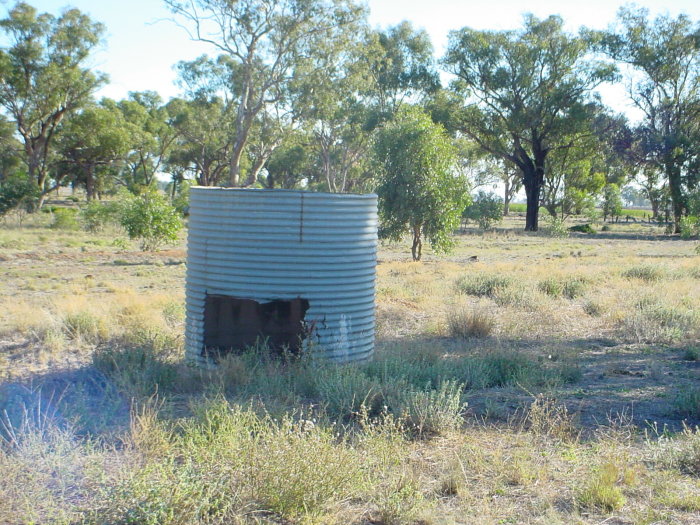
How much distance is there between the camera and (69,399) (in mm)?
5570

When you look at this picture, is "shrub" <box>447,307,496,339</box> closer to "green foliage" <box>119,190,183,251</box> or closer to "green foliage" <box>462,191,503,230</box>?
"green foliage" <box>119,190,183,251</box>

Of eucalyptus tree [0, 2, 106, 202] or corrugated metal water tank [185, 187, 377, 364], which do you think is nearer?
corrugated metal water tank [185, 187, 377, 364]

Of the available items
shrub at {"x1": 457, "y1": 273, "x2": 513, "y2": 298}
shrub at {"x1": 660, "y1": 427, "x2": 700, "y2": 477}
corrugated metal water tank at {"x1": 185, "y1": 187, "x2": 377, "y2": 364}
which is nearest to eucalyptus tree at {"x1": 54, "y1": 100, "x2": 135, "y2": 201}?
shrub at {"x1": 457, "y1": 273, "x2": 513, "y2": 298}

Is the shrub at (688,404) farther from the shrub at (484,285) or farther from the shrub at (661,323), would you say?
the shrub at (484,285)

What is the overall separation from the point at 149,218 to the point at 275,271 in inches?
651

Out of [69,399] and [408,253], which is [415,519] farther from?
[408,253]

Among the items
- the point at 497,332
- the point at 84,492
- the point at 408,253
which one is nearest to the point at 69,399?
the point at 84,492

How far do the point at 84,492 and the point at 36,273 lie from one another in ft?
45.9

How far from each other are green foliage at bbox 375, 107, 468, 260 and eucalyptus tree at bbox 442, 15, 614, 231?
70.5ft

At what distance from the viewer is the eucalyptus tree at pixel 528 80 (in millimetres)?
40500

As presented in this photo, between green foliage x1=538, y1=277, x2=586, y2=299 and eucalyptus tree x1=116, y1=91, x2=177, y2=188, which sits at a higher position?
eucalyptus tree x1=116, y1=91, x2=177, y2=188

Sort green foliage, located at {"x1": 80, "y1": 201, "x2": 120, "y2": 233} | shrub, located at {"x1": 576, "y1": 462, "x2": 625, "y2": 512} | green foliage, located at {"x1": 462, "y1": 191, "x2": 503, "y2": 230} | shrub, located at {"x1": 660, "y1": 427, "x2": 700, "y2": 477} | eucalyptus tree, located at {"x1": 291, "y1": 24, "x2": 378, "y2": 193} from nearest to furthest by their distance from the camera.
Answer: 1. shrub, located at {"x1": 576, "y1": 462, "x2": 625, "y2": 512}
2. shrub, located at {"x1": 660, "y1": 427, "x2": 700, "y2": 477}
3. green foliage, located at {"x1": 80, "y1": 201, "x2": 120, "y2": 233}
4. eucalyptus tree, located at {"x1": 291, "y1": 24, "x2": 378, "y2": 193}
5. green foliage, located at {"x1": 462, "y1": 191, "x2": 503, "y2": 230}

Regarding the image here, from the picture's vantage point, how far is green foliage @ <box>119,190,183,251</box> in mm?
22016

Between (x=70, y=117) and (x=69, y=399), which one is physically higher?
(x=70, y=117)
